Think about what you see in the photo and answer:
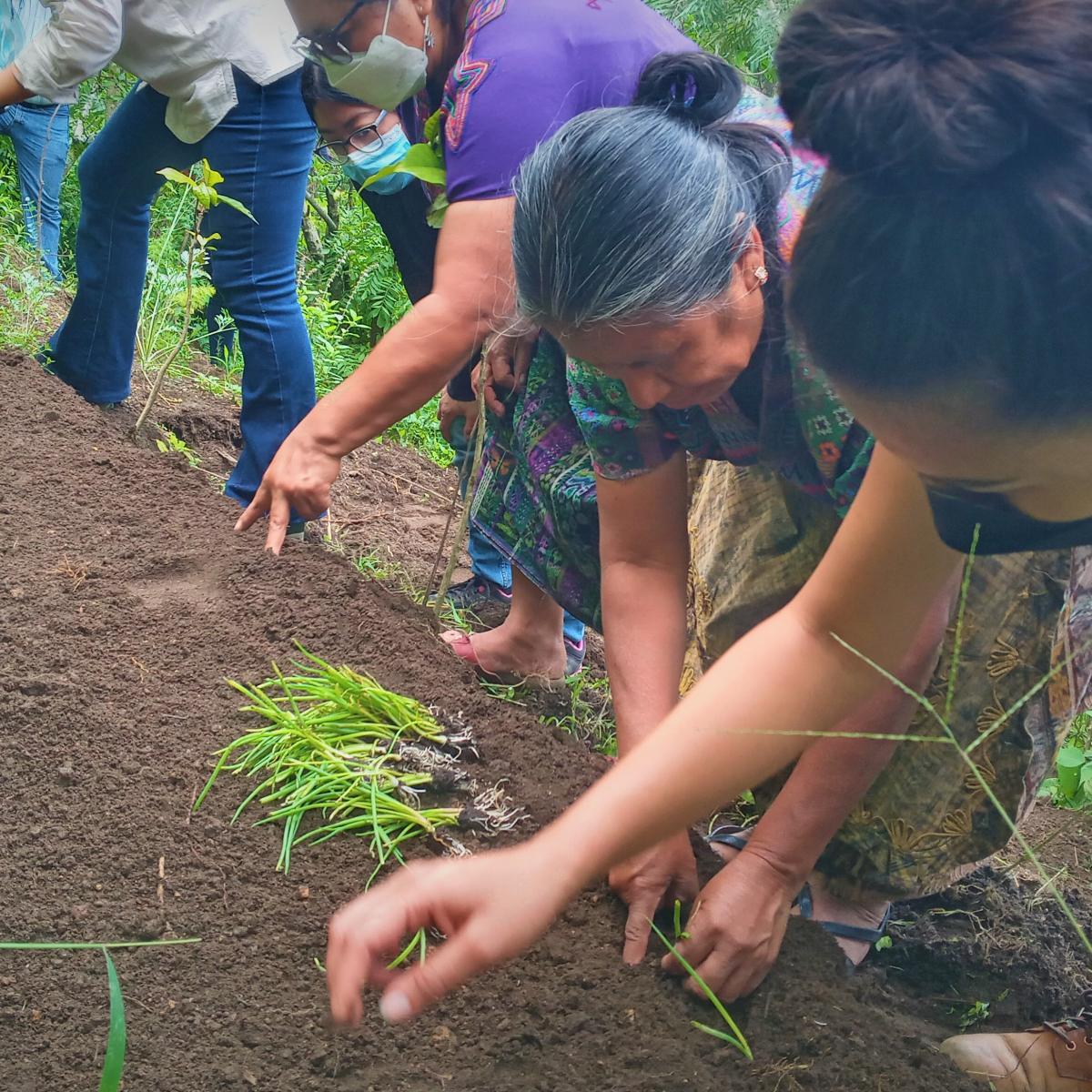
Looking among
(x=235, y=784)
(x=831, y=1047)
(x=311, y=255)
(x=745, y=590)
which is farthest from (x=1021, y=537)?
(x=311, y=255)

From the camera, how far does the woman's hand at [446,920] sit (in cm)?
98

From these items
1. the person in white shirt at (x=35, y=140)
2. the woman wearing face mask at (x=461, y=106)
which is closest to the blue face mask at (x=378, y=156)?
the woman wearing face mask at (x=461, y=106)

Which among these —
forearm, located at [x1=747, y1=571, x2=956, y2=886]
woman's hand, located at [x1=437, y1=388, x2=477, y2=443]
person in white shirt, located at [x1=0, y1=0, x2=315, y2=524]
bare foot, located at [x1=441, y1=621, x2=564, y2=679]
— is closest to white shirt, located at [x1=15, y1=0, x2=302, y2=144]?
person in white shirt, located at [x1=0, y1=0, x2=315, y2=524]

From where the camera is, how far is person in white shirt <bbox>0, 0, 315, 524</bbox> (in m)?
2.80

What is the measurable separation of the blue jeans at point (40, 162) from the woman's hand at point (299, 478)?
332cm

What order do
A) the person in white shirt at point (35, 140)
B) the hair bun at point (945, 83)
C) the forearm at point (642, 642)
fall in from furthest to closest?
the person in white shirt at point (35, 140) → the forearm at point (642, 642) → the hair bun at point (945, 83)

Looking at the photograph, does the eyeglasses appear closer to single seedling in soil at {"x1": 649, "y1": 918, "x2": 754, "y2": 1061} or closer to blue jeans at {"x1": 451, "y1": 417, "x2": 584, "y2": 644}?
blue jeans at {"x1": 451, "y1": 417, "x2": 584, "y2": 644}

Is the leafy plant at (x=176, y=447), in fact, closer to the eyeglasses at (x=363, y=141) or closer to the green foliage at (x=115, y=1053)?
the eyeglasses at (x=363, y=141)

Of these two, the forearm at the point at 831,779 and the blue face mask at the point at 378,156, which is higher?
the blue face mask at the point at 378,156

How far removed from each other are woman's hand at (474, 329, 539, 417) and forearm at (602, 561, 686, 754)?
23.5 inches

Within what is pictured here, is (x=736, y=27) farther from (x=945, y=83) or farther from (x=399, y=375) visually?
(x=945, y=83)

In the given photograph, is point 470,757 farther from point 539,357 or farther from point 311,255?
point 311,255

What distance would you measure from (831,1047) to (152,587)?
1.53 metres

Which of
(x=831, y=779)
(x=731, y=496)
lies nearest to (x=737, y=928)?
(x=831, y=779)
